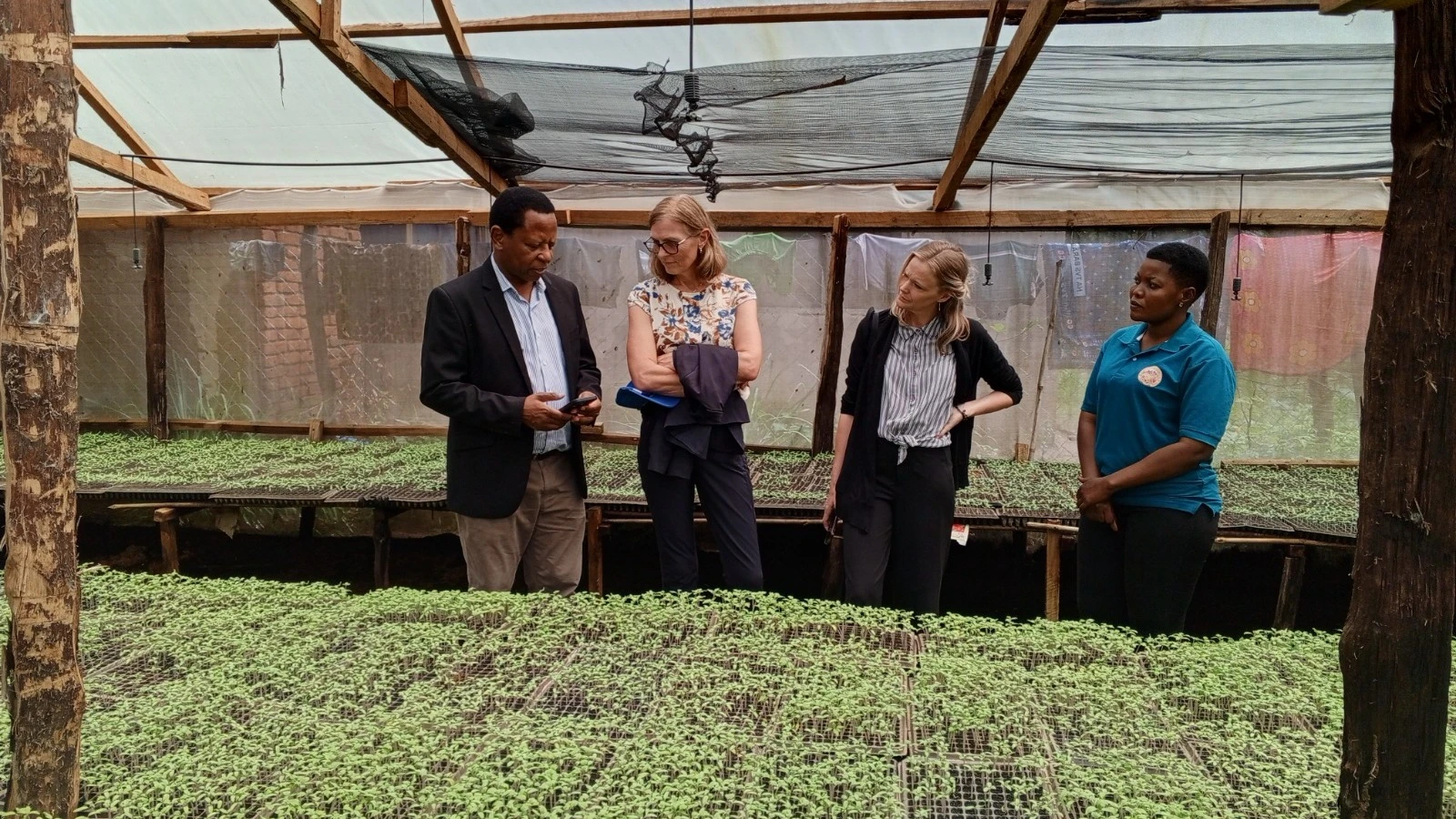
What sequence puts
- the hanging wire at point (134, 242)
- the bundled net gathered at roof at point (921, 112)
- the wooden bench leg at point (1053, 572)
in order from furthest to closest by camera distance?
the hanging wire at point (134, 242)
the wooden bench leg at point (1053, 572)
the bundled net gathered at roof at point (921, 112)

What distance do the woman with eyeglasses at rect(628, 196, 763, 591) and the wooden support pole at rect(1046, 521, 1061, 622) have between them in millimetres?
2158

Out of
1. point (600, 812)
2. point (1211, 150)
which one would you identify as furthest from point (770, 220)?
point (600, 812)

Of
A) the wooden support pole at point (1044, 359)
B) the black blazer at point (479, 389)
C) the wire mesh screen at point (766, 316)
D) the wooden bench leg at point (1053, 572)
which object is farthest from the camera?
the wooden support pole at point (1044, 359)

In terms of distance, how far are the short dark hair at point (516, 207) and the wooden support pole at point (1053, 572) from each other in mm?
2994

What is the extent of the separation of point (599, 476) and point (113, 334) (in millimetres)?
4404

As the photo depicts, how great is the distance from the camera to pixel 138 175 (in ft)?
19.9

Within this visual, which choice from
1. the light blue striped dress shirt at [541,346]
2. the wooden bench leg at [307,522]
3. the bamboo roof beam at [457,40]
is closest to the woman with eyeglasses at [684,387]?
the light blue striped dress shirt at [541,346]

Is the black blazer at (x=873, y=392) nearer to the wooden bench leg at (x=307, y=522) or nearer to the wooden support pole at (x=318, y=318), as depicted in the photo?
the wooden bench leg at (x=307, y=522)

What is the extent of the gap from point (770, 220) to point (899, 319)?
351 centimetres

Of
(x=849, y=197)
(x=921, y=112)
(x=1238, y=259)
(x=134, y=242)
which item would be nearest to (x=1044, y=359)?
(x=1238, y=259)

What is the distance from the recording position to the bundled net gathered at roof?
4027 millimetres

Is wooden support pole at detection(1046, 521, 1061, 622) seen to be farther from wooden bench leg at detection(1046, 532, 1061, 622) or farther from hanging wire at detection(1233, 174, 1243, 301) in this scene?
hanging wire at detection(1233, 174, 1243, 301)

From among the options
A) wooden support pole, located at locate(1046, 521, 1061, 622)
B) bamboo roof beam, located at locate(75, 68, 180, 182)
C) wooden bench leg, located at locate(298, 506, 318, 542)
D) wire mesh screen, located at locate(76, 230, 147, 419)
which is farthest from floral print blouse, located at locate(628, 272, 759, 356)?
wire mesh screen, located at locate(76, 230, 147, 419)

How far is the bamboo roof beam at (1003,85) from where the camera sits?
135 inches
